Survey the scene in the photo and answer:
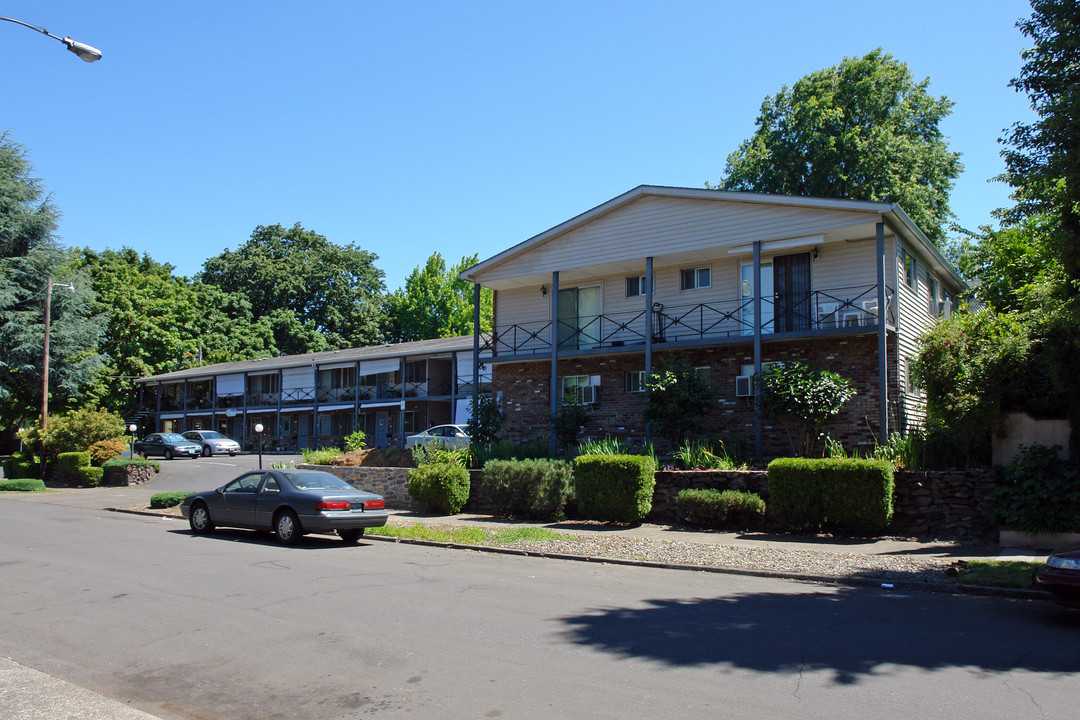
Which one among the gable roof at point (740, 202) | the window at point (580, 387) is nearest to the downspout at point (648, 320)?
the gable roof at point (740, 202)

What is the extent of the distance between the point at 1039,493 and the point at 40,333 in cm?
3871

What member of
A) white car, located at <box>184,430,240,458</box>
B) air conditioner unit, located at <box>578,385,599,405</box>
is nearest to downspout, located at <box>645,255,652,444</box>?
air conditioner unit, located at <box>578,385,599,405</box>

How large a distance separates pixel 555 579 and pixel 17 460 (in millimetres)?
31360

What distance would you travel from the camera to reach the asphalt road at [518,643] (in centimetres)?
545

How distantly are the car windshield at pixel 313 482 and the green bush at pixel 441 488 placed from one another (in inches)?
165

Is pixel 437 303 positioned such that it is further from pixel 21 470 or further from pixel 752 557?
pixel 752 557

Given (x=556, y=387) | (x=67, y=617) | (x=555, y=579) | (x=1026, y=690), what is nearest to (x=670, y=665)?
(x=1026, y=690)

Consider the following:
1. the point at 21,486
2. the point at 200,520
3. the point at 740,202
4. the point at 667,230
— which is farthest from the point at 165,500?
the point at 740,202

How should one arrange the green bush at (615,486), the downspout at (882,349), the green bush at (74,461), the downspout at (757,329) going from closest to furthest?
the green bush at (615,486) → the downspout at (882,349) → the downspout at (757,329) → the green bush at (74,461)

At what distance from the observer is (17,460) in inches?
1298

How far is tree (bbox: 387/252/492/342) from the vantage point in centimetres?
6053

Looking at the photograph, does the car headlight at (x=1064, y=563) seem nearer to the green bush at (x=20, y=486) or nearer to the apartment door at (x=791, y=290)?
the apartment door at (x=791, y=290)

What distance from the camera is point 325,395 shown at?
46031mm

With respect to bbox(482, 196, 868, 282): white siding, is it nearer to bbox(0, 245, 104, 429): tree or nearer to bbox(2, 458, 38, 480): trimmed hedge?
bbox(2, 458, 38, 480): trimmed hedge
